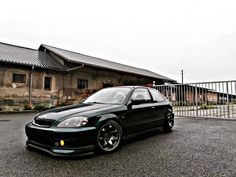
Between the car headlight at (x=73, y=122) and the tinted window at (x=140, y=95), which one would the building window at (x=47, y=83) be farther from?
the car headlight at (x=73, y=122)

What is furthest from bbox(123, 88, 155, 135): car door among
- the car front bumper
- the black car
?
the car front bumper

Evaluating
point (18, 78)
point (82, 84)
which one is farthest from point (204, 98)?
point (18, 78)

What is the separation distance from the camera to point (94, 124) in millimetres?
3275

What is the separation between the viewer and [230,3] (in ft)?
34.3

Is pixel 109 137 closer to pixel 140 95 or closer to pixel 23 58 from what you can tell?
pixel 140 95

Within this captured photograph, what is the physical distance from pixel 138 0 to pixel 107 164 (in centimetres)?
1126

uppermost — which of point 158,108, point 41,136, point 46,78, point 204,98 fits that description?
point 46,78

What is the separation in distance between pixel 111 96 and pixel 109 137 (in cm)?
123

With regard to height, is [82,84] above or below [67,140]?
above

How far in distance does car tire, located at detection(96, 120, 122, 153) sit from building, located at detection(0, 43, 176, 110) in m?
11.6

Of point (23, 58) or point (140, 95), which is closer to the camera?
point (140, 95)

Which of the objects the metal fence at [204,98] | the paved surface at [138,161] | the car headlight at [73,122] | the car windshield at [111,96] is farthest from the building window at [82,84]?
the car headlight at [73,122]

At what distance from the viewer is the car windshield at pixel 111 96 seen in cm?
427

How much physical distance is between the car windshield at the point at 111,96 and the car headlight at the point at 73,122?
1130 mm
